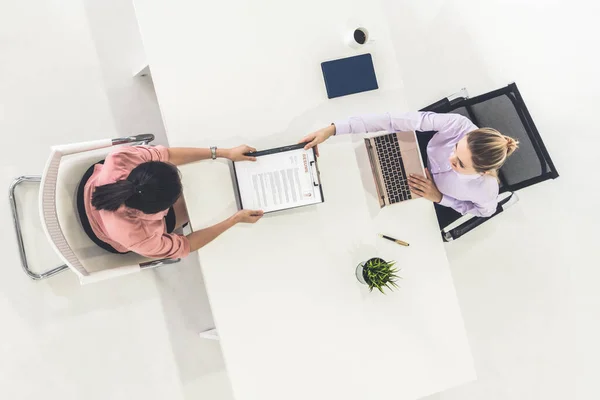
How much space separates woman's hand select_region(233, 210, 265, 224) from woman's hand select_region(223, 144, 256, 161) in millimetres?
164

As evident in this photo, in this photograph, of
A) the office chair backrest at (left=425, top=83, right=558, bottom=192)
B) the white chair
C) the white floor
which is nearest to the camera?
the white chair

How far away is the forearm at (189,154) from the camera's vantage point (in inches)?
53.1

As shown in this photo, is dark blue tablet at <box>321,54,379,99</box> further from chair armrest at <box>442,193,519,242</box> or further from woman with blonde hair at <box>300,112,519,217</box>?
chair armrest at <box>442,193,519,242</box>

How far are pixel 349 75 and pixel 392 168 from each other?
0.35 metres

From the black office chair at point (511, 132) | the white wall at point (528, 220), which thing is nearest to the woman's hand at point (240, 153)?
the black office chair at point (511, 132)

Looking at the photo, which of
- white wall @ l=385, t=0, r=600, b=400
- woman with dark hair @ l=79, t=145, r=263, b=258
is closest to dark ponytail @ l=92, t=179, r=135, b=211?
woman with dark hair @ l=79, t=145, r=263, b=258

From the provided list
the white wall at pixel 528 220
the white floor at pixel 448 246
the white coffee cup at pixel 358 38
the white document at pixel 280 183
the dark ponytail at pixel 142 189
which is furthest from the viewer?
the white wall at pixel 528 220

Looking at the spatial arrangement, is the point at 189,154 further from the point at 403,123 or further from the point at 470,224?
the point at 470,224

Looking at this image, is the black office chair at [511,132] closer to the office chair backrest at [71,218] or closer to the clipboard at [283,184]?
the clipboard at [283,184]

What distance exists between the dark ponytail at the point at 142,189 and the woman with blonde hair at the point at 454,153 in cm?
46

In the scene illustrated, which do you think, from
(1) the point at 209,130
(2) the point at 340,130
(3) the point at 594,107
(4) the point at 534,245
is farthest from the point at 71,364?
(3) the point at 594,107

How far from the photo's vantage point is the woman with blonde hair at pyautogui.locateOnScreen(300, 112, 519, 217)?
1.38 meters

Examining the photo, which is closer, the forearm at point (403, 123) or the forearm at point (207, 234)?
the forearm at point (207, 234)

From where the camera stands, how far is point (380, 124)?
57.9 inches
